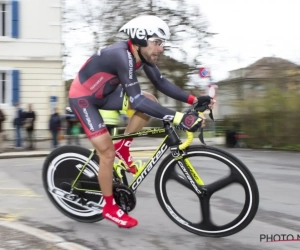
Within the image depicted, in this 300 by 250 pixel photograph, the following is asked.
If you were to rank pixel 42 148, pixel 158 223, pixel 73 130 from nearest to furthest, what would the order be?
pixel 158 223, pixel 73 130, pixel 42 148

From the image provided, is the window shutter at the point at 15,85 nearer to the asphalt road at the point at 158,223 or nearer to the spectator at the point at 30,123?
the spectator at the point at 30,123

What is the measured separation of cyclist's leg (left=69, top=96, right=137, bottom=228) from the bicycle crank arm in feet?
0.94

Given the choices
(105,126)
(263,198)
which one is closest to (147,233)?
(105,126)

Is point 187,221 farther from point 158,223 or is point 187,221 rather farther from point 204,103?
point 204,103

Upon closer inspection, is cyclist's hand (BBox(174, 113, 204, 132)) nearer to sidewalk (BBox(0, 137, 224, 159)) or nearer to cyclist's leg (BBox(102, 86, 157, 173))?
cyclist's leg (BBox(102, 86, 157, 173))

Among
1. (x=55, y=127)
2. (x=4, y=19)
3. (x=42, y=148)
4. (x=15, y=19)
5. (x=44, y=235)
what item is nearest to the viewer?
(x=44, y=235)

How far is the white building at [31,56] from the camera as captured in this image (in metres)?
25.1

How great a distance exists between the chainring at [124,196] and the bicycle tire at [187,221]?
0.82ft

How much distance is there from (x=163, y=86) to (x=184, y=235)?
1.33 m

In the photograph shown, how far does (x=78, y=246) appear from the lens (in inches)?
176

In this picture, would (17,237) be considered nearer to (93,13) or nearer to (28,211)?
(28,211)

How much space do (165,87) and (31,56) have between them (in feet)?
70.6

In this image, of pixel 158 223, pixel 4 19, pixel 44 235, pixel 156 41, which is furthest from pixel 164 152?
pixel 4 19

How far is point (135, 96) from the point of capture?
4609mm
